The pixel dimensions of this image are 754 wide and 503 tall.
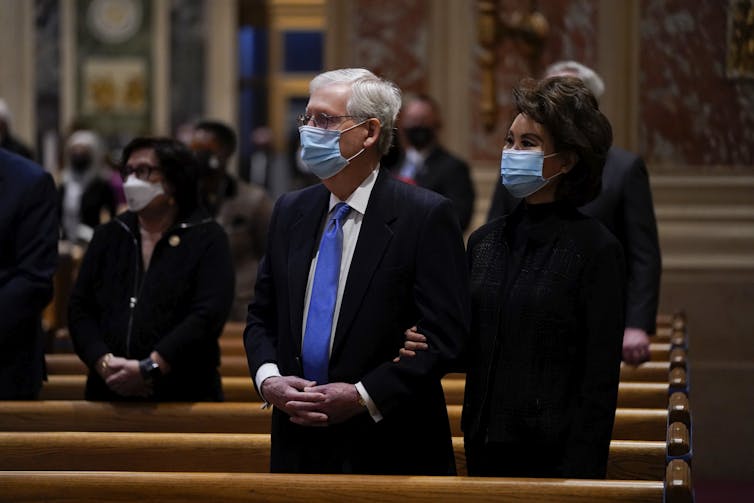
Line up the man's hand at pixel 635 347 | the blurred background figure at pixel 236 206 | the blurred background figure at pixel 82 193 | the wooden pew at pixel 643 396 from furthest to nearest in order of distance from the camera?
the blurred background figure at pixel 82 193
the blurred background figure at pixel 236 206
the man's hand at pixel 635 347
the wooden pew at pixel 643 396

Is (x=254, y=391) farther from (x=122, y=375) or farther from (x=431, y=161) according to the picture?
(x=431, y=161)

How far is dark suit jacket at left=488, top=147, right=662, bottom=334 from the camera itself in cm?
513

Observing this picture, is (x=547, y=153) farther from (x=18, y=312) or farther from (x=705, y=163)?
(x=705, y=163)

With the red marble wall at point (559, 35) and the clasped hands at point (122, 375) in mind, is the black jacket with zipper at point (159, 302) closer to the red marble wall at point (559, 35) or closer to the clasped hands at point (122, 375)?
the clasped hands at point (122, 375)

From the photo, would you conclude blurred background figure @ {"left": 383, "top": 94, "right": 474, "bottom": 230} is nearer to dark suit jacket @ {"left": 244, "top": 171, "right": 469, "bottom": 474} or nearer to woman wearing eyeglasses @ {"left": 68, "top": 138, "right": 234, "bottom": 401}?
woman wearing eyeglasses @ {"left": 68, "top": 138, "right": 234, "bottom": 401}

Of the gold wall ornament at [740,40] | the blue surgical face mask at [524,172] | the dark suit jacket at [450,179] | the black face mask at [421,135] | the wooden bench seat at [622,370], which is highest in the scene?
the gold wall ornament at [740,40]

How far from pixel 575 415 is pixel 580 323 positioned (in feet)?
0.76

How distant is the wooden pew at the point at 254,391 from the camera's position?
5.00 meters

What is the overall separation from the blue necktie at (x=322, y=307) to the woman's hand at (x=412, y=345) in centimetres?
19

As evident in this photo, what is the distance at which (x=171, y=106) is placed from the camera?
51.9ft

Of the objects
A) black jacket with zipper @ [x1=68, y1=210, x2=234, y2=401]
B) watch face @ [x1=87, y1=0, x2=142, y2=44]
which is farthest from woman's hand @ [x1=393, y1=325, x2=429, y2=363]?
watch face @ [x1=87, y1=0, x2=142, y2=44]

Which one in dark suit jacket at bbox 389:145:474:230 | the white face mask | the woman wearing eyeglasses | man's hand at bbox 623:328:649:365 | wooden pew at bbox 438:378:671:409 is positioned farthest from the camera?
dark suit jacket at bbox 389:145:474:230

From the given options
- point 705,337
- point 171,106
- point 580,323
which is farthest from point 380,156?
point 171,106

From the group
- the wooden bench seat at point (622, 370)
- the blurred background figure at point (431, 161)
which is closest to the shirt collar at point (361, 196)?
the wooden bench seat at point (622, 370)
